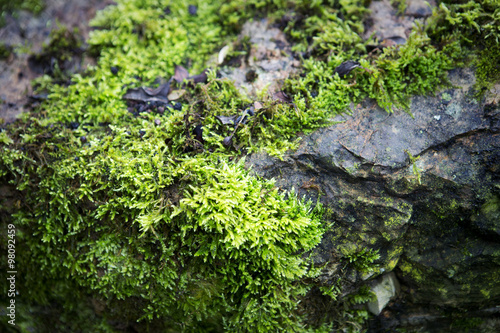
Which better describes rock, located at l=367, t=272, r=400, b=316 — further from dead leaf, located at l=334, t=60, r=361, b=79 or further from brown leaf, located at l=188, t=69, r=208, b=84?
brown leaf, located at l=188, t=69, r=208, b=84

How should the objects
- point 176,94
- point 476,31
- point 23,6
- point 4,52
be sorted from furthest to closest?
1. point 23,6
2. point 4,52
3. point 176,94
4. point 476,31

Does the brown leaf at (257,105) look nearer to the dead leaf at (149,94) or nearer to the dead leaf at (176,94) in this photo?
the dead leaf at (176,94)

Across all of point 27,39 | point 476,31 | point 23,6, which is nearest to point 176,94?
point 27,39

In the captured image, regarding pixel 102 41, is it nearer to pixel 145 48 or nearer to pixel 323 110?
pixel 145 48

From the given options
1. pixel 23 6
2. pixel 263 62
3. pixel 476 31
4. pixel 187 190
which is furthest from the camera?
pixel 23 6

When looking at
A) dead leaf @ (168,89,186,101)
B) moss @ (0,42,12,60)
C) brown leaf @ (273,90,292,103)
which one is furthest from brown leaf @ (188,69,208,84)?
moss @ (0,42,12,60)

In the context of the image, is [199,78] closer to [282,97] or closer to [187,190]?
[282,97]
